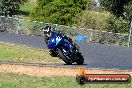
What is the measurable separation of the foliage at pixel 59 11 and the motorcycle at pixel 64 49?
18543 mm

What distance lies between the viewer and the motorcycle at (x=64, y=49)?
16.8 metres

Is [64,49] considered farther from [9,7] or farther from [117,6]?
[9,7]

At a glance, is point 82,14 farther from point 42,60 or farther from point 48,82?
point 48,82

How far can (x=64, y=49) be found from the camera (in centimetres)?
1711

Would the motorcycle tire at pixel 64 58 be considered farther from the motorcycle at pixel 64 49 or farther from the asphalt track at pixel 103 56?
the asphalt track at pixel 103 56

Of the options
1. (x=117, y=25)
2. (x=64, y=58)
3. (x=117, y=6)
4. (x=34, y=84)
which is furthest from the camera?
(x=117, y=6)

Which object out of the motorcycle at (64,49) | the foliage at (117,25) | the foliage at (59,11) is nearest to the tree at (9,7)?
the foliage at (59,11)

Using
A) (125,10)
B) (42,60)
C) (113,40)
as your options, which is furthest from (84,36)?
(42,60)

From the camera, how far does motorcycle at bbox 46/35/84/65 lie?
16.8 m

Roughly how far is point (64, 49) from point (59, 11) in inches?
767

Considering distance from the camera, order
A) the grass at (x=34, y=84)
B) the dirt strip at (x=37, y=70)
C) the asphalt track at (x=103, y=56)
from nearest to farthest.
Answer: the grass at (x=34, y=84)
the dirt strip at (x=37, y=70)
the asphalt track at (x=103, y=56)

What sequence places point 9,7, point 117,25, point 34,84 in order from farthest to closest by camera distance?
1. point 9,7
2. point 117,25
3. point 34,84

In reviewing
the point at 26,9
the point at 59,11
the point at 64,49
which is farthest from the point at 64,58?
the point at 26,9

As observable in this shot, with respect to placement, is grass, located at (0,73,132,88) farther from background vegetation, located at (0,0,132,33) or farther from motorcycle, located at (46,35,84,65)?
background vegetation, located at (0,0,132,33)
